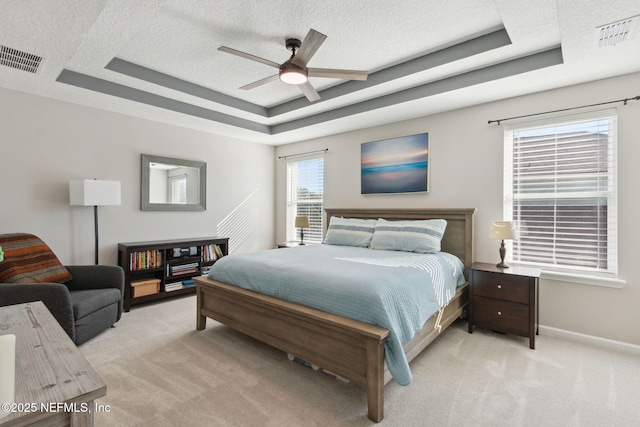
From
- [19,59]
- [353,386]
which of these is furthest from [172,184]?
[353,386]

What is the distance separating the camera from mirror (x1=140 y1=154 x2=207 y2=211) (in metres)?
4.18

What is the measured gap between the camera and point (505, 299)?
115 inches

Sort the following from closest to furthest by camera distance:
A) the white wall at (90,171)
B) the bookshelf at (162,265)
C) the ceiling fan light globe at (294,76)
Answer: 1. the ceiling fan light globe at (294,76)
2. the white wall at (90,171)
3. the bookshelf at (162,265)

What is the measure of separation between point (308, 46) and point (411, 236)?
2.23 metres

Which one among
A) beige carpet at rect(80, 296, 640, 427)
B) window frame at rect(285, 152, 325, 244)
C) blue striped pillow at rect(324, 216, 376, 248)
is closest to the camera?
beige carpet at rect(80, 296, 640, 427)

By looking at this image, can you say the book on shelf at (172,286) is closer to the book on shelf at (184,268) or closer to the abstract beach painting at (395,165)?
the book on shelf at (184,268)

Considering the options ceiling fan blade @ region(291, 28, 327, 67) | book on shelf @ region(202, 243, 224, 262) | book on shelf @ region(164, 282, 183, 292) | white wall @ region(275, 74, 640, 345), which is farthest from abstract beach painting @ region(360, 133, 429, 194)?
book on shelf @ region(164, 282, 183, 292)

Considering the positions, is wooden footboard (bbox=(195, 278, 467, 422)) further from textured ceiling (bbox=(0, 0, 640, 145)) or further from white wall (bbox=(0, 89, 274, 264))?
textured ceiling (bbox=(0, 0, 640, 145))

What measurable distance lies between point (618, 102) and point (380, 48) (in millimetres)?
2201

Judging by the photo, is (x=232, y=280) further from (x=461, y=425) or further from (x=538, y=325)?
(x=538, y=325)

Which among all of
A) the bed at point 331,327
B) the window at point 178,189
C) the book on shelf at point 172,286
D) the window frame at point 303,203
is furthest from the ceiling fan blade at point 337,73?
the book on shelf at point 172,286

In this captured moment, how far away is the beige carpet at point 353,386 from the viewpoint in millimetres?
1844

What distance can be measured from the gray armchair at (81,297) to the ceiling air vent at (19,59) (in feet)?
5.08

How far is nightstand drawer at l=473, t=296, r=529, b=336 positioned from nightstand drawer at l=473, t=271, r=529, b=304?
51 millimetres
